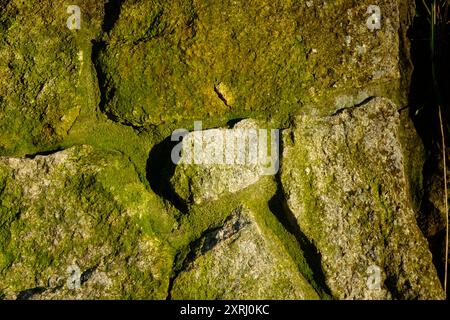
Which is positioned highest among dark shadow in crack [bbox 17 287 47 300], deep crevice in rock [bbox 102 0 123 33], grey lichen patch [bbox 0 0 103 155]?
deep crevice in rock [bbox 102 0 123 33]

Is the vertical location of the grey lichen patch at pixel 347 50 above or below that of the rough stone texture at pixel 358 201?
above

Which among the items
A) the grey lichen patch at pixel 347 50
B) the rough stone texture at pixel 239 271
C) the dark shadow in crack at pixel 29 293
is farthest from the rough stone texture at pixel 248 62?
the dark shadow in crack at pixel 29 293

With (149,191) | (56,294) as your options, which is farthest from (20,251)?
(149,191)

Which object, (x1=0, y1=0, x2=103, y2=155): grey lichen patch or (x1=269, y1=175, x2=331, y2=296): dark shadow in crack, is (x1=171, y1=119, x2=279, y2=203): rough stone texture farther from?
(x1=0, y1=0, x2=103, y2=155): grey lichen patch

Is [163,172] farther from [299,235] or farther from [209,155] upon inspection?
[299,235]

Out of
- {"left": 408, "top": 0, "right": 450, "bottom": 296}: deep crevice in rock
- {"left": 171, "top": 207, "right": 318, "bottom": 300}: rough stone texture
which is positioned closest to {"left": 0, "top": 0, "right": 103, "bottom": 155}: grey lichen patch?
{"left": 171, "top": 207, "right": 318, "bottom": 300}: rough stone texture

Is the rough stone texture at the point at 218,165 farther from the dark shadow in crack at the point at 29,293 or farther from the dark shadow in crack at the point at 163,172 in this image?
the dark shadow in crack at the point at 29,293
